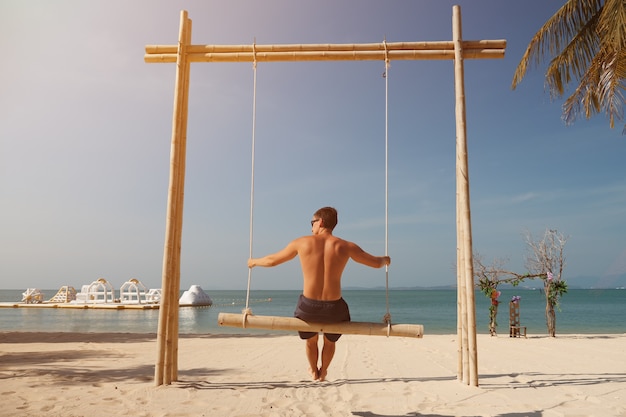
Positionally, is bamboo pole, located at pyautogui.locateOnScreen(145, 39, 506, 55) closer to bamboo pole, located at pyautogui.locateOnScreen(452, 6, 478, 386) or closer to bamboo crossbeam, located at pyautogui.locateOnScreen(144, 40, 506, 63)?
bamboo crossbeam, located at pyautogui.locateOnScreen(144, 40, 506, 63)

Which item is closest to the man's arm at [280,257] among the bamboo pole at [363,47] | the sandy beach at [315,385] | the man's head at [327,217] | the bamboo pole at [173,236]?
the man's head at [327,217]

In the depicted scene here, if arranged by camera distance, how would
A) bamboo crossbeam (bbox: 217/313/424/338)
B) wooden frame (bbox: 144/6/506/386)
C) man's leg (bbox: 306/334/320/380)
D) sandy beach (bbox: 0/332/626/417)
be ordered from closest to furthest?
bamboo crossbeam (bbox: 217/313/424/338) → man's leg (bbox: 306/334/320/380) → sandy beach (bbox: 0/332/626/417) → wooden frame (bbox: 144/6/506/386)

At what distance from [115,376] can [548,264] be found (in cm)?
1381

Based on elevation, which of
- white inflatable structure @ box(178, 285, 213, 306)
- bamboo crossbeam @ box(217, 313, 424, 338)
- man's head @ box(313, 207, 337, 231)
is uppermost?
man's head @ box(313, 207, 337, 231)

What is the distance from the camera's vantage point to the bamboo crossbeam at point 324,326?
4.11 m

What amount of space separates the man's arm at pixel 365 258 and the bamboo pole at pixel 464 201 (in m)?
2.29

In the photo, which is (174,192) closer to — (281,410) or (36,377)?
(281,410)

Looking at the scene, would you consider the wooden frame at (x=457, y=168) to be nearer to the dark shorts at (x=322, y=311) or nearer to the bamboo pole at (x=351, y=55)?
the bamboo pole at (x=351, y=55)

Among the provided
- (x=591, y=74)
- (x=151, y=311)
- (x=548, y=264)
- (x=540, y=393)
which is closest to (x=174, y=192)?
(x=540, y=393)

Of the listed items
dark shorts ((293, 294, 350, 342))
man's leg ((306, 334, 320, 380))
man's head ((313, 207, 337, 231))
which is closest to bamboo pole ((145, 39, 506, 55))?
man's head ((313, 207, 337, 231))

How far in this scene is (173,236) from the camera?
21.0ft

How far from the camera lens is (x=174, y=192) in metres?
6.47

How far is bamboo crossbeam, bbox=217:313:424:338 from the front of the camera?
4.11m

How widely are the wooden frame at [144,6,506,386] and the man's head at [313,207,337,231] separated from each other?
263 cm
